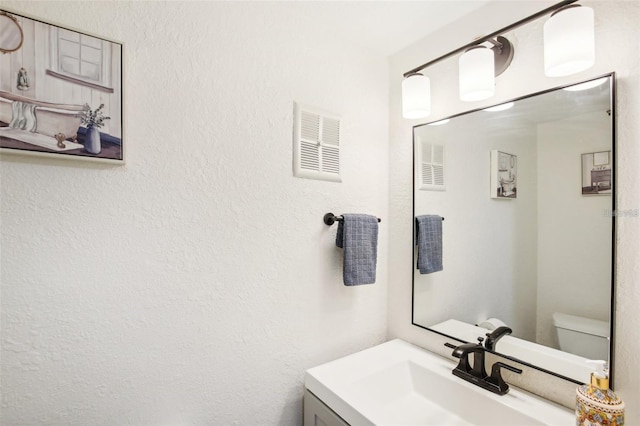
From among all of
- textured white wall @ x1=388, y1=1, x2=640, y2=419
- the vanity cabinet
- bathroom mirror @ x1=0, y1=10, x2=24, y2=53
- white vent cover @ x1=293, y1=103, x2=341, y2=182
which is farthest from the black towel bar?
bathroom mirror @ x1=0, y1=10, x2=24, y2=53

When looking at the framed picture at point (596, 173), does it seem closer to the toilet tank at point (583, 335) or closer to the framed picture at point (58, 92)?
the toilet tank at point (583, 335)

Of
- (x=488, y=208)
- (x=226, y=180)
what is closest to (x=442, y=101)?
(x=488, y=208)

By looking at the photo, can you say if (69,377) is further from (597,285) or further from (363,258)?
(597,285)

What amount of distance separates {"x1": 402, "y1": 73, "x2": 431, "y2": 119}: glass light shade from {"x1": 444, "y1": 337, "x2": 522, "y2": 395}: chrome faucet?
948 mm

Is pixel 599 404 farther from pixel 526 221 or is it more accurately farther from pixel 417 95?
pixel 417 95

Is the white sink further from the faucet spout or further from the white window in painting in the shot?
the white window in painting

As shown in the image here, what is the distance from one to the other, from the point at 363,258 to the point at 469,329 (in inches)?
20.1

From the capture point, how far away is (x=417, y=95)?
1299 millimetres

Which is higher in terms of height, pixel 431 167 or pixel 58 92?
pixel 58 92

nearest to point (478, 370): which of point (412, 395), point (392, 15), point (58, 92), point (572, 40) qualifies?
point (412, 395)

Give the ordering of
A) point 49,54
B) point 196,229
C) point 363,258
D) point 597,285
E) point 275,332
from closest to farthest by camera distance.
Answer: point 49,54, point 597,285, point 196,229, point 275,332, point 363,258

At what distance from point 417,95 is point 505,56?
33 cm

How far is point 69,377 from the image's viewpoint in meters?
0.82

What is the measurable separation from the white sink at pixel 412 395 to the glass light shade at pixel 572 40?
1.03 m
